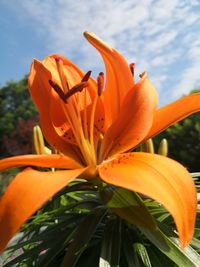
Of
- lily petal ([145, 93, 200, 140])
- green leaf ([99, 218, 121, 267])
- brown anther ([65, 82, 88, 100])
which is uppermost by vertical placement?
brown anther ([65, 82, 88, 100])

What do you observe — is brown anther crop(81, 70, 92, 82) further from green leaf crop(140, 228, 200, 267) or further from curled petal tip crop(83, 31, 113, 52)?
green leaf crop(140, 228, 200, 267)

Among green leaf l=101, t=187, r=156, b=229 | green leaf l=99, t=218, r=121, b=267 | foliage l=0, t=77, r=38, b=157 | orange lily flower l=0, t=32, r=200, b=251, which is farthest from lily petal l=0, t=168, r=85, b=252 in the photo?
foliage l=0, t=77, r=38, b=157

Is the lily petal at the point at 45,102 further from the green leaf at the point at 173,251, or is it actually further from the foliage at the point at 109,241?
the green leaf at the point at 173,251

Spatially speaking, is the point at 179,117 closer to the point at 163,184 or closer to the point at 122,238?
the point at 163,184

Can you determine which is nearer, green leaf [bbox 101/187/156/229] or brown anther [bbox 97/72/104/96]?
green leaf [bbox 101/187/156/229]

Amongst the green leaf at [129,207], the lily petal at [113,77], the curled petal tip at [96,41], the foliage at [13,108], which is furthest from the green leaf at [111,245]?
the foliage at [13,108]

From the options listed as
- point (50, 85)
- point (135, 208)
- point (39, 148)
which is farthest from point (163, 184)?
point (39, 148)
